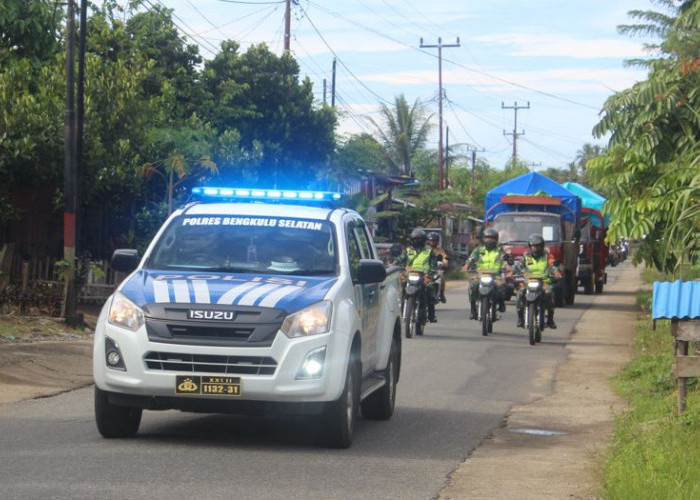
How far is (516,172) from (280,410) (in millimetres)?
87562

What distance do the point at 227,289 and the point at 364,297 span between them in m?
1.60

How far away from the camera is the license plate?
9.10 m

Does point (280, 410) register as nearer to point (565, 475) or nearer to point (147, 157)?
point (565, 475)

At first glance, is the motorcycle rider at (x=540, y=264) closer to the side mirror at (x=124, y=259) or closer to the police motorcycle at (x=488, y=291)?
the police motorcycle at (x=488, y=291)

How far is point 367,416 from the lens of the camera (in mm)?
11789

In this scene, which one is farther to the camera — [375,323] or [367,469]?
[375,323]

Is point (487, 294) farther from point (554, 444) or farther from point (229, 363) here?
point (229, 363)

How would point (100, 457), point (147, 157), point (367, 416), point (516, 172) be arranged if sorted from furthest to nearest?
point (516, 172), point (147, 157), point (367, 416), point (100, 457)

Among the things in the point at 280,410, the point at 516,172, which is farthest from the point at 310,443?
the point at 516,172

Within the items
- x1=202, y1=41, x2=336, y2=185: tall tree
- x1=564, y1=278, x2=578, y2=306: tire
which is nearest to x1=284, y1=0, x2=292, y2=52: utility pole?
x1=202, y1=41, x2=336, y2=185: tall tree

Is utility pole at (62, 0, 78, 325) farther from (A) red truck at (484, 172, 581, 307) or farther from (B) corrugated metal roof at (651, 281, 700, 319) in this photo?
(A) red truck at (484, 172, 581, 307)

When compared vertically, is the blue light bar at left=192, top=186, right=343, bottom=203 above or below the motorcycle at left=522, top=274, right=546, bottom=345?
above

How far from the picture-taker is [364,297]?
10.6m

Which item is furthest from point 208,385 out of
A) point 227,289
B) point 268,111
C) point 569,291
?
point 268,111
